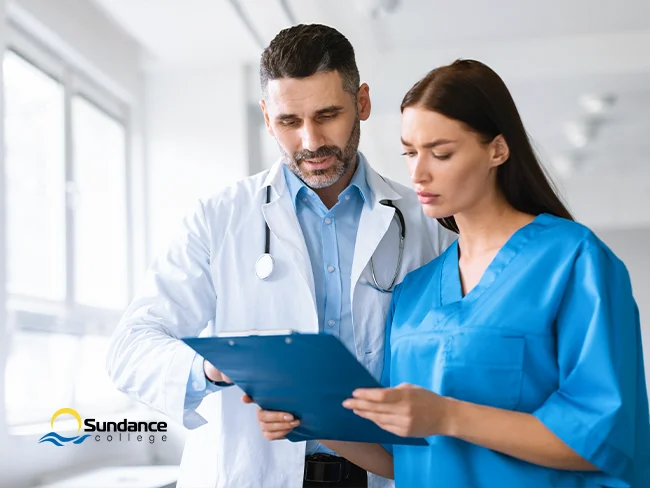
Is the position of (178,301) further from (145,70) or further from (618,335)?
(145,70)

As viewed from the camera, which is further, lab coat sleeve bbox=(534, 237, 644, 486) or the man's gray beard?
the man's gray beard

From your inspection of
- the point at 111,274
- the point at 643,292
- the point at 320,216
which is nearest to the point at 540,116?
the point at 643,292

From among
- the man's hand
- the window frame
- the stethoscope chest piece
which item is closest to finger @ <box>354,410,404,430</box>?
the man's hand

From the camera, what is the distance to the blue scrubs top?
1236 mm

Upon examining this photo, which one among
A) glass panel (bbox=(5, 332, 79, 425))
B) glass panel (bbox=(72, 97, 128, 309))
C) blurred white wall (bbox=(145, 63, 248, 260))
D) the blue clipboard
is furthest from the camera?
blurred white wall (bbox=(145, 63, 248, 260))

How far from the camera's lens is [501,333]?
1.33 m

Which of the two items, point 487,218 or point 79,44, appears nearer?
point 487,218

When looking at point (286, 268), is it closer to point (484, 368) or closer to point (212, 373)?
point (212, 373)

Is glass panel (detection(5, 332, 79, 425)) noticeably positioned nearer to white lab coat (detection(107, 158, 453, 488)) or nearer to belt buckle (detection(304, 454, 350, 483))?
white lab coat (detection(107, 158, 453, 488))

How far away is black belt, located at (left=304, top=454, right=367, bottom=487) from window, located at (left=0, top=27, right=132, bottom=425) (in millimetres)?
1544

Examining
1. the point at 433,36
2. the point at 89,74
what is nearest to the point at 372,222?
the point at 89,74

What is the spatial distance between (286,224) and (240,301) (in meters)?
0.20

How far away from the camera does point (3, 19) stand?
2902 mm

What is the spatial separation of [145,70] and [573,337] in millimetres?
3707
